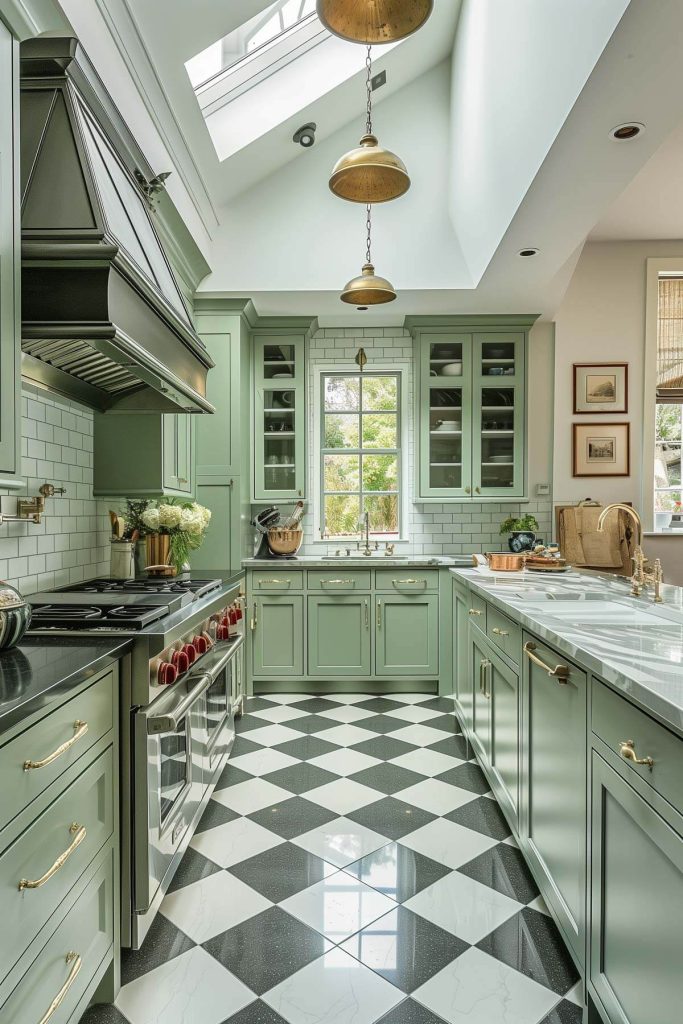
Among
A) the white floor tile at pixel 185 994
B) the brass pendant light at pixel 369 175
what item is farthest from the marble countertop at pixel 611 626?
the brass pendant light at pixel 369 175

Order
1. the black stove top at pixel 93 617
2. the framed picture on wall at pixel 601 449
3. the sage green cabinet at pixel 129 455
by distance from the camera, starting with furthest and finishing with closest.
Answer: the framed picture on wall at pixel 601 449 → the sage green cabinet at pixel 129 455 → the black stove top at pixel 93 617

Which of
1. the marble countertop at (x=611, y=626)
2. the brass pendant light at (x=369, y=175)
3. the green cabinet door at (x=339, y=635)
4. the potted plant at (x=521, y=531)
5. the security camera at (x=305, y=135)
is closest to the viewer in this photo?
the marble countertop at (x=611, y=626)

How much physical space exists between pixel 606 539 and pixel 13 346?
13.6 feet

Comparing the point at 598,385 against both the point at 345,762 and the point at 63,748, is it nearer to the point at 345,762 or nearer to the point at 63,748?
the point at 345,762

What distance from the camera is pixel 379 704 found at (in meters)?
4.34

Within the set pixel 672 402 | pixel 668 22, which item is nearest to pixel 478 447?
pixel 672 402

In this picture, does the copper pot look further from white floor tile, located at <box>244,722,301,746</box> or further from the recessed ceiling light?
the recessed ceiling light

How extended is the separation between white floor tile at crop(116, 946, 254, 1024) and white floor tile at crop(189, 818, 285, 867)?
1.79ft

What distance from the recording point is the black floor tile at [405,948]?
1.77m

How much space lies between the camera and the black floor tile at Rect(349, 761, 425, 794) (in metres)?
2.97

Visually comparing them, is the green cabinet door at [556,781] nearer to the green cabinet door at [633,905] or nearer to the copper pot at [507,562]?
the green cabinet door at [633,905]

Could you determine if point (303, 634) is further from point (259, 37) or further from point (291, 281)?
point (259, 37)

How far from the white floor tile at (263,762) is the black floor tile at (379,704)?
95 centimetres

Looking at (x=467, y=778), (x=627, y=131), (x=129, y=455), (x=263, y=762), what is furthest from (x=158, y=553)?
(x=627, y=131)
